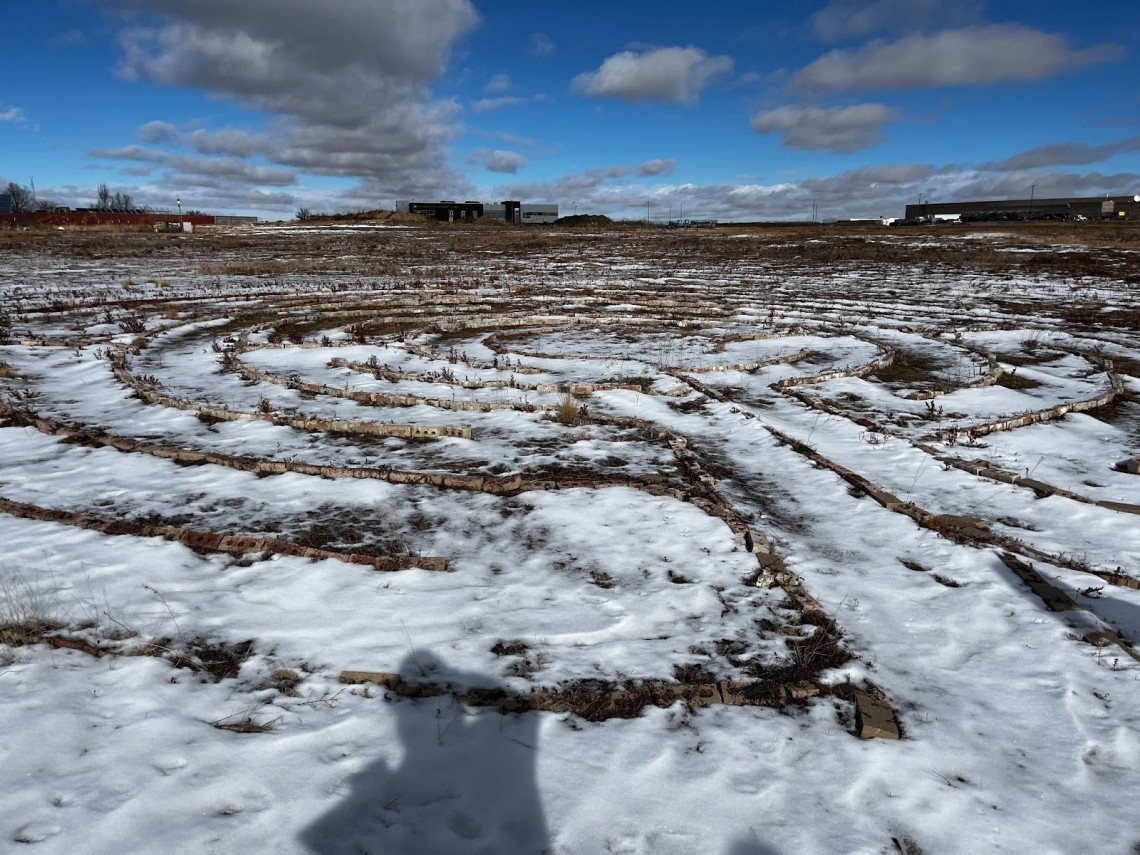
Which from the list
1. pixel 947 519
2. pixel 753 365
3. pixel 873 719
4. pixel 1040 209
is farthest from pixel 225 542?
pixel 1040 209

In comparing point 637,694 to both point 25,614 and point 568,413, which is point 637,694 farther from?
point 568,413

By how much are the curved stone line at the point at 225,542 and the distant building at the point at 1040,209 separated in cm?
14991

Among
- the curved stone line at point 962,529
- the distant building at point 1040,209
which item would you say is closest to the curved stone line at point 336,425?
the curved stone line at point 962,529

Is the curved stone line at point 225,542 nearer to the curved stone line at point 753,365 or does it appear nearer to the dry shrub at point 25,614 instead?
the dry shrub at point 25,614

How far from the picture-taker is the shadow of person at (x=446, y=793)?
11.1 feet

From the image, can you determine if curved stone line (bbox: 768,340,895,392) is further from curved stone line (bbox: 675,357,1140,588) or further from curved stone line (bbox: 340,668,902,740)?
curved stone line (bbox: 340,668,902,740)

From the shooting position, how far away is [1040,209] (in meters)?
147

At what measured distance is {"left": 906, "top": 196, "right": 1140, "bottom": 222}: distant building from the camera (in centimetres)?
13000

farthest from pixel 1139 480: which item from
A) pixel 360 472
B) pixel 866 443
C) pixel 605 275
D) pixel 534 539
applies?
pixel 605 275

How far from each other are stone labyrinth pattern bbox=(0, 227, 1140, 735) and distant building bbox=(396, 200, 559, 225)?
4674 inches

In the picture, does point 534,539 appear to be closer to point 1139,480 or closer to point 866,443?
point 866,443

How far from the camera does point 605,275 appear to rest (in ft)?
108

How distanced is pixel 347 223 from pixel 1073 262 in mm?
98731

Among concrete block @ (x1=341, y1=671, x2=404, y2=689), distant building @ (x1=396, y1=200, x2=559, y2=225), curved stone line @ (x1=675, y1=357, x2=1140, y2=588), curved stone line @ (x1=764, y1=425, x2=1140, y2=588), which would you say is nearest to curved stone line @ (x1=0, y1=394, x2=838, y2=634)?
curved stone line @ (x1=675, y1=357, x2=1140, y2=588)
